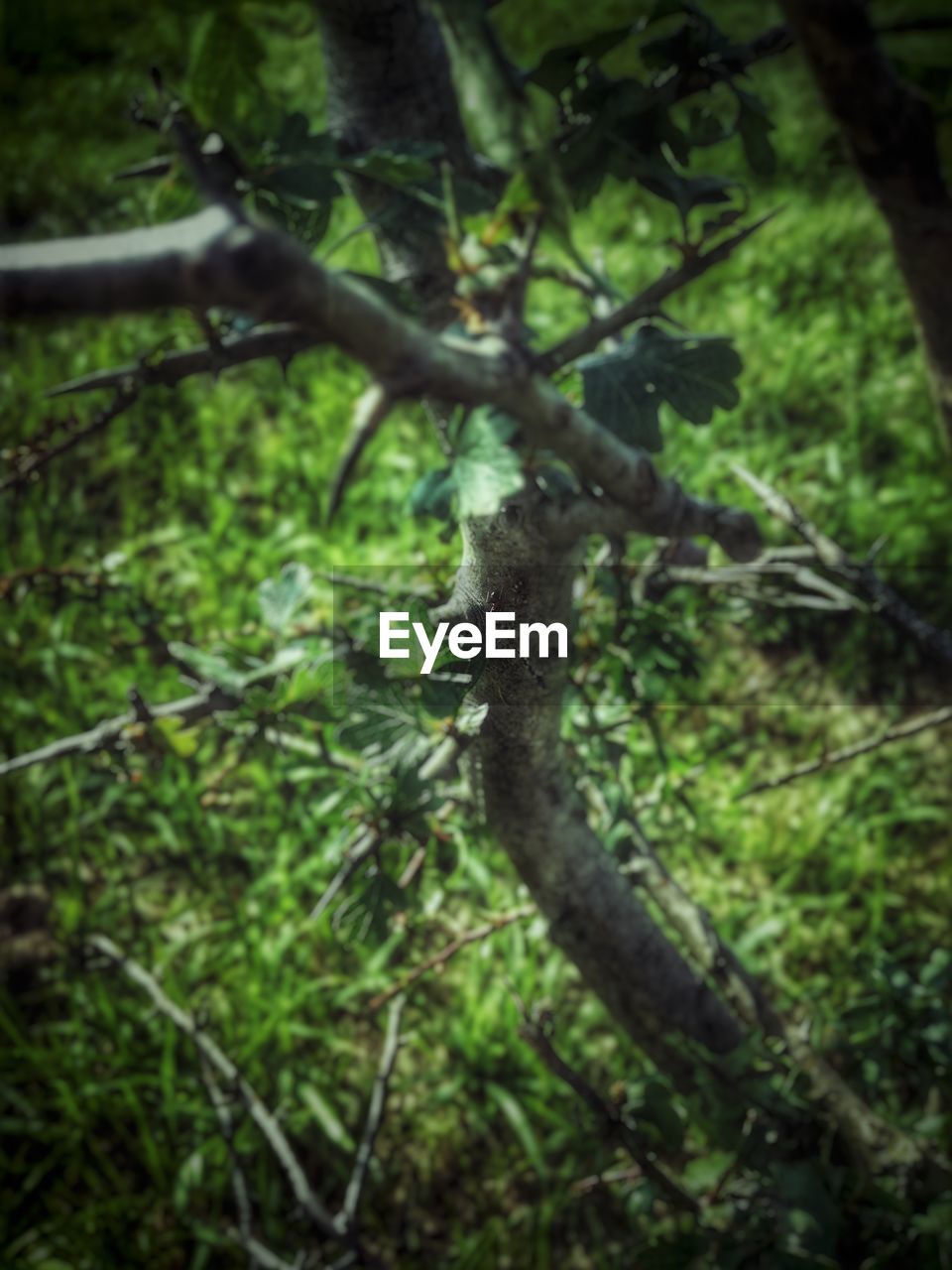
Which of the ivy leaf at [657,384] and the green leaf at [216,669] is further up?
the ivy leaf at [657,384]

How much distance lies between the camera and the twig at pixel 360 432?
1.69 feet

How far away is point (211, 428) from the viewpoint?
8.41 feet

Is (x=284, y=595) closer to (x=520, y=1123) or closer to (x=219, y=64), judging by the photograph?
(x=219, y=64)

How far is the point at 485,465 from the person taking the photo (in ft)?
2.43

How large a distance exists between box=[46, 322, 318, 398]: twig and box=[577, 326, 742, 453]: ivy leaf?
293 millimetres

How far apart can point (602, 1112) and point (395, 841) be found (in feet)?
1.32

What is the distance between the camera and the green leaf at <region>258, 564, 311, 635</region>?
109 centimetres

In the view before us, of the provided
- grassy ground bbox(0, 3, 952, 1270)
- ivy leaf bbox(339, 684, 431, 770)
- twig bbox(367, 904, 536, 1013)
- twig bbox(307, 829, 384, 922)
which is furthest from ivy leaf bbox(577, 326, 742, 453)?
twig bbox(367, 904, 536, 1013)

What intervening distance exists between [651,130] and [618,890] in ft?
2.54

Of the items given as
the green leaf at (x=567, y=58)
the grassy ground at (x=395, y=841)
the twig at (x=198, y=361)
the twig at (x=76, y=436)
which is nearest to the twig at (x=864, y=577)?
the grassy ground at (x=395, y=841)

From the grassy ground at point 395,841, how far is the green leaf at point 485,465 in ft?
0.76

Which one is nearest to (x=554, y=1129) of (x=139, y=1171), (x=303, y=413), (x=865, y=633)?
(x=139, y=1171)

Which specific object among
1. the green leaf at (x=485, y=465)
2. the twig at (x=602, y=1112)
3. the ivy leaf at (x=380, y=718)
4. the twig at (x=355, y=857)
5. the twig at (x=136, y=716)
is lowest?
the twig at (x=602, y=1112)

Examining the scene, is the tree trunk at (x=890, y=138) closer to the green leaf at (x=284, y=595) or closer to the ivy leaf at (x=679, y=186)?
the ivy leaf at (x=679, y=186)
